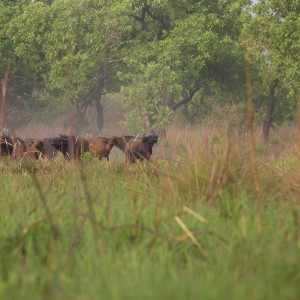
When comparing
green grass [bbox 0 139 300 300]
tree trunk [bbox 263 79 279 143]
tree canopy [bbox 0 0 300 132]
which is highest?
tree canopy [bbox 0 0 300 132]

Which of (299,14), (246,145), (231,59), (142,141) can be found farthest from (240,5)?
(246,145)

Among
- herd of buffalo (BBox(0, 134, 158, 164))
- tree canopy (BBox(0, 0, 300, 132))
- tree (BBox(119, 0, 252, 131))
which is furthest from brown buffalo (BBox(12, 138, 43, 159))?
tree canopy (BBox(0, 0, 300, 132))

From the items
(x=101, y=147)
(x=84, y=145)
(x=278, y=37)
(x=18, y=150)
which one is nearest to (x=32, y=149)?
(x=18, y=150)

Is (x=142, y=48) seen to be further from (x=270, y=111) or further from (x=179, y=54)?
(x=270, y=111)

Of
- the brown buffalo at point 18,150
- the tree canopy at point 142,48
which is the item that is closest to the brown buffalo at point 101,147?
the brown buffalo at point 18,150

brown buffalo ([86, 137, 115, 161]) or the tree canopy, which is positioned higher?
the tree canopy

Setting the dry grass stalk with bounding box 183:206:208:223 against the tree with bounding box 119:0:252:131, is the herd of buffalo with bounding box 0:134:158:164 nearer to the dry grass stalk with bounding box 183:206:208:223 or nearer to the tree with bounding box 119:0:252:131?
the dry grass stalk with bounding box 183:206:208:223

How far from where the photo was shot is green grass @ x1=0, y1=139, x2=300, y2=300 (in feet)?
10.8

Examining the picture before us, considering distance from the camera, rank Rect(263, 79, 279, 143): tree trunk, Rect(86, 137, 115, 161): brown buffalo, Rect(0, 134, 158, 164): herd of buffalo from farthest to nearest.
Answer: Rect(263, 79, 279, 143): tree trunk, Rect(86, 137, 115, 161): brown buffalo, Rect(0, 134, 158, 164): herd of buffalo

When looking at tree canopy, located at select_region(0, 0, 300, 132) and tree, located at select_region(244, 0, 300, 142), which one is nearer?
tree, located at select_region(244, 0, 300, 142)

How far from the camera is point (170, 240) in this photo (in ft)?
14.2

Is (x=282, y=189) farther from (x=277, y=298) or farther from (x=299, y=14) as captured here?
(x=299, y=14)

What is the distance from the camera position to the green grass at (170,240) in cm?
330

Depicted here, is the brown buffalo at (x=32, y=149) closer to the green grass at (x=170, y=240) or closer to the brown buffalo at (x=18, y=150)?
the brown buffalo at (x=18, y=150)
